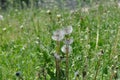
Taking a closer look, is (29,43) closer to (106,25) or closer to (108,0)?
(106,25)

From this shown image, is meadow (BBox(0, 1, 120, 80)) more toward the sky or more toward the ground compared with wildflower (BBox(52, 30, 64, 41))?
more toward the ground

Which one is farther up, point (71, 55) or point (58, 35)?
point (58, 35)

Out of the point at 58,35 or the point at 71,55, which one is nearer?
the point at 58,35

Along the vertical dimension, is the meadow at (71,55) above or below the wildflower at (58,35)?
below

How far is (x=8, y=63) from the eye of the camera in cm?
277

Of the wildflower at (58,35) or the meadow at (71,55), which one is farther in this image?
the meadow at (71,55)

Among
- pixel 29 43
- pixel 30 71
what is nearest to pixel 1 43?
pixel 29 43

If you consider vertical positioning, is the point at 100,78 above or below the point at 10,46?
above

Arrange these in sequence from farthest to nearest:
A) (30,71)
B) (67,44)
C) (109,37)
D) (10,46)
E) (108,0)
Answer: (108,0) → (10,46) → (109,37) → (30,71) → (67,44)

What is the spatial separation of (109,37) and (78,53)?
1.61 feet

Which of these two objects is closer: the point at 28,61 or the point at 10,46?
the point at 28,61

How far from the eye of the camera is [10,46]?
3.55 m

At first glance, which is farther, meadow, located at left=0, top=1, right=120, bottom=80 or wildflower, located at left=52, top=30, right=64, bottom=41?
meadow, located at left=0, top=1, right=120, bottom=80

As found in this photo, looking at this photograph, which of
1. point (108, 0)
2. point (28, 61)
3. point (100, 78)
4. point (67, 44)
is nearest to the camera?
point (67, 44)
